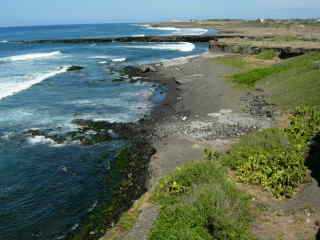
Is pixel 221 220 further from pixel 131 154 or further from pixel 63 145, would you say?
pixel 63 145

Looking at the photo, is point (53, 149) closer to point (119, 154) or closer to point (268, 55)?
point (119, 154)

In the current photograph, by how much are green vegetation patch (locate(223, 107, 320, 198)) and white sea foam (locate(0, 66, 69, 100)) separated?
23232mm

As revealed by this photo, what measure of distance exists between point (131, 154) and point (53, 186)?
435 cm

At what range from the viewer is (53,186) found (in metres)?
15.5

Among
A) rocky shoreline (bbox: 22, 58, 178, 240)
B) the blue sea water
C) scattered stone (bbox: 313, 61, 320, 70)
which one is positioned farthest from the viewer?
scattered stone (bbox: 313, 61, 320, 70)

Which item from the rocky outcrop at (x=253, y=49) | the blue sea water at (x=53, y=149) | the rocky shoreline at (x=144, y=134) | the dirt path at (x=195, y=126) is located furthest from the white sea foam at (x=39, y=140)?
the rocky outcrop at (x=253, y=49)

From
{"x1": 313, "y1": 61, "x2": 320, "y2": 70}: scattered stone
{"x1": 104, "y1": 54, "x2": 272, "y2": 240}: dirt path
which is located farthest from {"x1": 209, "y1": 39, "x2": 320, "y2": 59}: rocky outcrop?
{"x1": 104, "y1": 54, "x2": 272, "y2": 240}: dirt path

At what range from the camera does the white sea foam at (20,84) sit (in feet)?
109

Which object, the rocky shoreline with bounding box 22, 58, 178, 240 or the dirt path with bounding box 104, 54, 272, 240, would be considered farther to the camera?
the dirt path with bounding box 104, 54, 272, 240

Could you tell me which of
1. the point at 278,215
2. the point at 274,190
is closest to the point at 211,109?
the point at 274,190

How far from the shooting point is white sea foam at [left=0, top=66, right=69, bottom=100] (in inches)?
1314

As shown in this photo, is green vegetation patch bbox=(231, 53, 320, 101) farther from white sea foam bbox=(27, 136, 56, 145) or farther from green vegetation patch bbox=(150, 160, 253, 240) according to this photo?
white sea foam bbox=(27, 136, 56, 145)

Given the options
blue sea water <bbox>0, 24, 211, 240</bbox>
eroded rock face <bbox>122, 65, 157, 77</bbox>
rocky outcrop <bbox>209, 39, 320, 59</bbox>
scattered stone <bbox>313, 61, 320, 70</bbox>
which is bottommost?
blue sea water <bbox>0, 24, 211, 240</bbox>

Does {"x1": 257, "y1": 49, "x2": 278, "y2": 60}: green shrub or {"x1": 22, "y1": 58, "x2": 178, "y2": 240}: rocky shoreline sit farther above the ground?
{"x1": 257, "y1": 49, "x2": 278, "y2": 60}: green shrub
